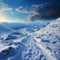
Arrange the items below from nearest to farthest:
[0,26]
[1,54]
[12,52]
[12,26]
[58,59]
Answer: [58,59] → [1,54] → [12,52] → [0,26] → [12,26]

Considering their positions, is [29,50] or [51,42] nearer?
[29,50]

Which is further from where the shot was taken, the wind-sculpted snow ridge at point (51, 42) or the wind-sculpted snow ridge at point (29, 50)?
the wind-sculpted snow ridge at point (51, 42)

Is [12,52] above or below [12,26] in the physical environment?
below

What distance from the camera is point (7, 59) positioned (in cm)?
1612

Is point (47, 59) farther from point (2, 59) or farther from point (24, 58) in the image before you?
point (2, 59)

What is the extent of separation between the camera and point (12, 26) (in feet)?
281

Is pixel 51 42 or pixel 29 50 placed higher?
pixel 51 42

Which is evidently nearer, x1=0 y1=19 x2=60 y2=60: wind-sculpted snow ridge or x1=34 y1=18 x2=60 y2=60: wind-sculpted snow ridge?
x1=0 y1=19 x2=60 y2=60: wind-sculpted snow ridge

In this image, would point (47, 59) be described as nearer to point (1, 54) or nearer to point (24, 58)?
point (24, 58)

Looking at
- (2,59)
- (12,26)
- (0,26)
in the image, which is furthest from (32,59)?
(12,26)

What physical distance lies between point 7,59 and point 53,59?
198 inches

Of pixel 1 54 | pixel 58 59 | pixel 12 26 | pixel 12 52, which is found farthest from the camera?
pixel 12 26

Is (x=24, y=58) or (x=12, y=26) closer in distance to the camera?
(x=24, y=58)

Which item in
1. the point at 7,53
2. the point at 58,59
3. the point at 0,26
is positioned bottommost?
the point at 58,59
